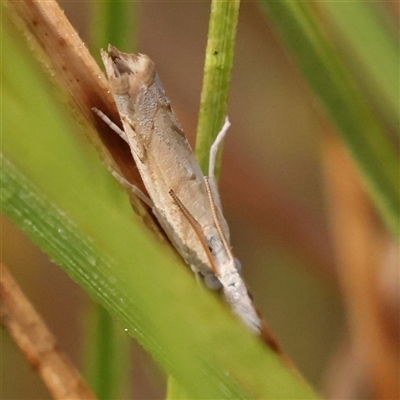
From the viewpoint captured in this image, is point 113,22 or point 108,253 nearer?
point 108,253

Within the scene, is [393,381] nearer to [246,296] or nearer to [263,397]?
[246,296]

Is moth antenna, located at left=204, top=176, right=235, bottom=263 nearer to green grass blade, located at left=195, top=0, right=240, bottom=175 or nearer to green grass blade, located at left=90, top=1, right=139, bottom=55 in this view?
green grass blade, located at left=195, top=0, right=240, bottom=175

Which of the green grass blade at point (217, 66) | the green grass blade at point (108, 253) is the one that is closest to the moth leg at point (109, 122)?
the green grass blade at point (217, 66)

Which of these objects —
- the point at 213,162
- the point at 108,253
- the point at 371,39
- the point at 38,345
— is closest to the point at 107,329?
the point at 38,345

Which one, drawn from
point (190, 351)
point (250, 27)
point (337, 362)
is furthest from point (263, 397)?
point (250, 27)

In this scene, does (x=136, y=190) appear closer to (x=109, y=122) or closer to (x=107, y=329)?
(x=109, y=122)

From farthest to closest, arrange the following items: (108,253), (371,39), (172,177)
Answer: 1. (172,177)
2. (371,39)
3. (108,253)

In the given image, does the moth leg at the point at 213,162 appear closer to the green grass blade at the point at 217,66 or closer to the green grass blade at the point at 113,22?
the green grass blade at the point at 217,66
